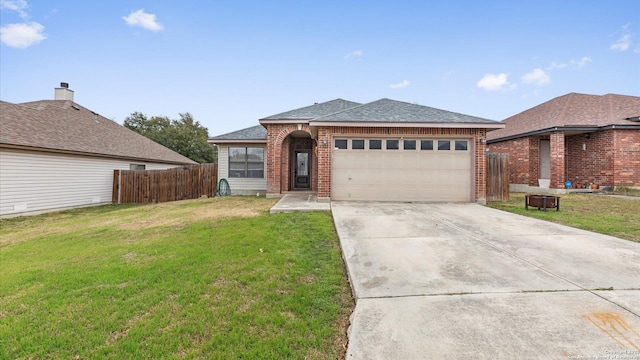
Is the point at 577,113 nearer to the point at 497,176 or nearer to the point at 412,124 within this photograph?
the point at 497,176

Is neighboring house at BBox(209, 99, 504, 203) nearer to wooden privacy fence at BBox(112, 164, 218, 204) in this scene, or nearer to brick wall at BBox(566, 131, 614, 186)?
wooden privacy fence at BBox(112, 164, 218, 204)

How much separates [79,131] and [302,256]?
1561 centimetres

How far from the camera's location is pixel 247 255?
4332 mm

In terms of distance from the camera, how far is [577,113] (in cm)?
1494

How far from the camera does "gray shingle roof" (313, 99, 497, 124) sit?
9.42 metres

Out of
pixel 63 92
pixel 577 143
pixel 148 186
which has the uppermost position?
pixel 63 92

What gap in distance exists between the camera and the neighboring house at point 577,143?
1320 cm

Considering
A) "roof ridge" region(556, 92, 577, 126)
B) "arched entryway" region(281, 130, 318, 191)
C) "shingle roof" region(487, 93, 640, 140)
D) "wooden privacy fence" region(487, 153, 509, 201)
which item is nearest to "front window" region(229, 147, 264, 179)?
"arched entryway" region(281, 130, 318, 191)

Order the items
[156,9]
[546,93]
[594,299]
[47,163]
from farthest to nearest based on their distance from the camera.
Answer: [546,93], [156,9], [47,163], [594,299]

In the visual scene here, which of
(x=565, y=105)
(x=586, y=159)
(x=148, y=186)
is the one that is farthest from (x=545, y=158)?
(x=148, y=186)

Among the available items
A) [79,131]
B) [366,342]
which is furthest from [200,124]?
[366,342]

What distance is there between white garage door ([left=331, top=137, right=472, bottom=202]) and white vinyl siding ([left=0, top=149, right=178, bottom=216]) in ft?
37.0

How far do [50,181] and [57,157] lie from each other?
1.02m

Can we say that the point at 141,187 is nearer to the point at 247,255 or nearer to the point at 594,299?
the point at 247,255
